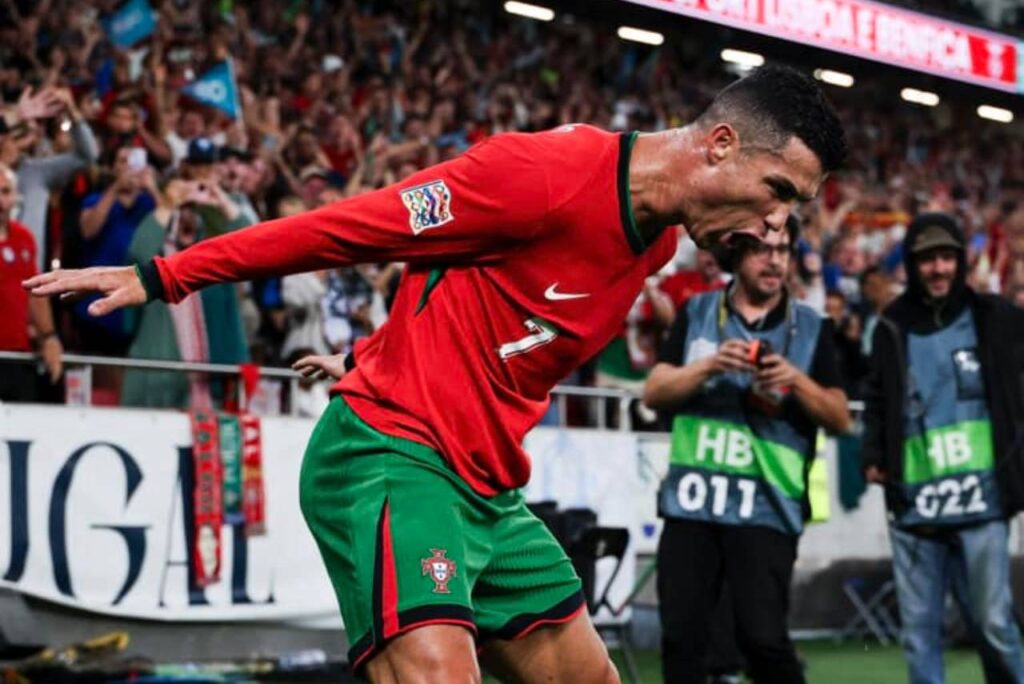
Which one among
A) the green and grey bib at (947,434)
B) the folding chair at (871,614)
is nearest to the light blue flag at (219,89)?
the folding chair at (871,614)

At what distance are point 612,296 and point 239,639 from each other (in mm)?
5759

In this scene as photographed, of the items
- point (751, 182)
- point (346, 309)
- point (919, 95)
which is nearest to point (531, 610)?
point (751, 182)

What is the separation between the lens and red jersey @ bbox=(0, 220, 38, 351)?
347 inches

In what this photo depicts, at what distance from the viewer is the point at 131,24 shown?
39.8 feet

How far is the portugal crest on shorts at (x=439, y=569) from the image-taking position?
13.1ft

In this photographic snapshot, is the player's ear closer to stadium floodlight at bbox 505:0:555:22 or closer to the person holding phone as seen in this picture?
the person holding phone

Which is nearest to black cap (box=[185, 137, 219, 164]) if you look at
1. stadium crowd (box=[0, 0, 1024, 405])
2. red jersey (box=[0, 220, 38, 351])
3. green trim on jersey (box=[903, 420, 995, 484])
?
stadium crowd (box=[0, 0, 1024, 405])

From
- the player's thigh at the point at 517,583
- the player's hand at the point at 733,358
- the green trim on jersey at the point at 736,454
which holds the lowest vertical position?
the player's thigh at the point at 517,583

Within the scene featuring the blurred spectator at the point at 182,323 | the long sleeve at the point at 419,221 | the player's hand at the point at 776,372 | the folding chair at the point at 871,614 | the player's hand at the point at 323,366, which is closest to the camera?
the long sleeve at the point at 419,221

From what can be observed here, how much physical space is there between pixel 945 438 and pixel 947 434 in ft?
0.07

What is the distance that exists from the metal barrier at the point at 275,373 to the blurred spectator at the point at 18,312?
0.08 metres

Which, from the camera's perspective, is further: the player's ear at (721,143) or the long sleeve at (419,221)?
the player's ear at (721,143)

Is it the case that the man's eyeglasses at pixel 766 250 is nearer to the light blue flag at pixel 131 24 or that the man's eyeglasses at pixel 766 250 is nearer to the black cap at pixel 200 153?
the black cap at pixel 200 153

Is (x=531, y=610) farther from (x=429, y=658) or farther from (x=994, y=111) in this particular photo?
(x=994, y=111)
